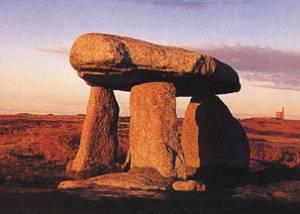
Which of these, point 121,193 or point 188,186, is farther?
point 188,186

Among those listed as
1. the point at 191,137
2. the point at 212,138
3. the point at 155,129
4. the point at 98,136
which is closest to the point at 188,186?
the point at 155,129

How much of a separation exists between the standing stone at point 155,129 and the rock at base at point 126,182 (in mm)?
658

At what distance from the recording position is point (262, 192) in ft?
39.5

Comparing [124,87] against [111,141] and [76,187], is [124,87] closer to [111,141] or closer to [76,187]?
[111,141]

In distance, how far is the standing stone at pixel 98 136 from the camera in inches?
603

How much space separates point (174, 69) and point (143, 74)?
31.1 inches

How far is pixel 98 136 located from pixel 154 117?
2468mm

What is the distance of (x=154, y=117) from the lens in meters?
13.7

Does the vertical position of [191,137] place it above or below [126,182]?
above

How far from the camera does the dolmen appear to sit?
12.4m

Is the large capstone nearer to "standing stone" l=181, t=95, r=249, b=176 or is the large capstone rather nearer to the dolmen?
the dolmen

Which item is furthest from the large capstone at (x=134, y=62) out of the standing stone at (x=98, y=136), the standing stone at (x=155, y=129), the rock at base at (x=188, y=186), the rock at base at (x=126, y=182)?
the rock at base at (x=188, y=186)

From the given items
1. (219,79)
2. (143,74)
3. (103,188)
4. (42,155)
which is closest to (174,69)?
(143,74)

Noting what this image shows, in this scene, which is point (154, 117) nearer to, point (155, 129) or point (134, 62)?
point (155, 129)
